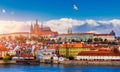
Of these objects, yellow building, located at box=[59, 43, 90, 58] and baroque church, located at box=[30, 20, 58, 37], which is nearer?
yellow building, located at box=[59, 43, 90, 58]

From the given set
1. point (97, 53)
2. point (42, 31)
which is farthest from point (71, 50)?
point (42, 31)

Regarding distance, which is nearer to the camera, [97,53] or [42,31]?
[97,53]

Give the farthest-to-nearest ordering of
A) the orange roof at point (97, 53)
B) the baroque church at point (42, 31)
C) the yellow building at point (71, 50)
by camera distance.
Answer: the baroque church at point (42, 31) < the yellow building at point (71, 50) < the orange roof at point (97, 53)

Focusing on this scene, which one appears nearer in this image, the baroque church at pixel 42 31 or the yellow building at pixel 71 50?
the yellow building at pixel 71 50

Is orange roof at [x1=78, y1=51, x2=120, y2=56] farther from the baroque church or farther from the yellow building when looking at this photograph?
the baroque church

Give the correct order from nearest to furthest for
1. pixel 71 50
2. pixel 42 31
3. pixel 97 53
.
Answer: pixel 97 53
pixel 71 50
pixel 42 31

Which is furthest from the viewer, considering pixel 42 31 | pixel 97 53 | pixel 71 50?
pixel 42 31

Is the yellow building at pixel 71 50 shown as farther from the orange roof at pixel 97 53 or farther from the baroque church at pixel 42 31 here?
the baroque church at pixel 42 31

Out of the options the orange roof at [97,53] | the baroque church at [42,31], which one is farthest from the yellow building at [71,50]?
the baroque church at [42,31]

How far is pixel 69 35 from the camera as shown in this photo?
25734 mm

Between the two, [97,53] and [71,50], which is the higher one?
[71,50]

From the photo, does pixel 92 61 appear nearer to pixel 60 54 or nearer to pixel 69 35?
pixel 60 54

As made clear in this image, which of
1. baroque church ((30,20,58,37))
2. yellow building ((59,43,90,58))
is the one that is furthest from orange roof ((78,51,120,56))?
baroque church ((30,20,58,37))

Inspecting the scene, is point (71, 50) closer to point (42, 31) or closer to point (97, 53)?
point (97, 53)
